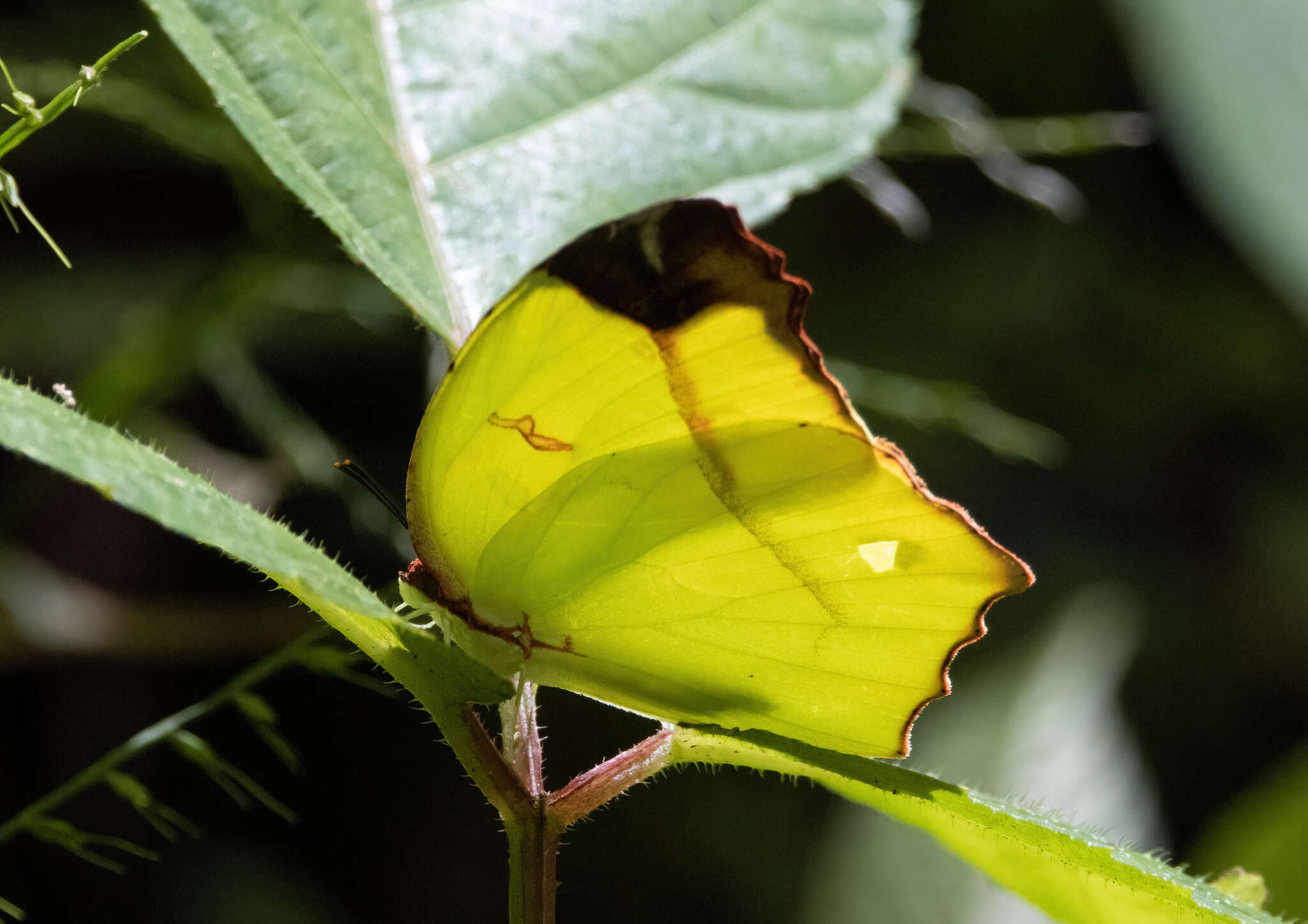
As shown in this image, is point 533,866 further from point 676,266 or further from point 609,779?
point 676,266

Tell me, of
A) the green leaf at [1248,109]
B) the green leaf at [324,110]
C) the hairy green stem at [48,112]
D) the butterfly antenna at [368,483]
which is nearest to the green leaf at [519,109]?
the green leaf at [324,110]

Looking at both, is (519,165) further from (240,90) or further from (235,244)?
(235,244)

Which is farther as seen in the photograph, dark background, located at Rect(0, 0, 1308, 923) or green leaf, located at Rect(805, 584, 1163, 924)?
dark background, located at Rect(0, 0, 1308, 923)

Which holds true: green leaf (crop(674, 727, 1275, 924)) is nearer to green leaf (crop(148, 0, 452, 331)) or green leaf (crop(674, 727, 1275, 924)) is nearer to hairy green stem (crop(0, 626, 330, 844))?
hairy green stem (crop(0, 626, 330, 844))

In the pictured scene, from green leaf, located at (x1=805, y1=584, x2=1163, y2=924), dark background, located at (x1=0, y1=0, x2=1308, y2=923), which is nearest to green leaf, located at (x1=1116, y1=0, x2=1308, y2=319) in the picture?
green leaf, located at (x1=805, y1=584, x2=1163, y2=924)

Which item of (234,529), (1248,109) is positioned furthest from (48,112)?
(1248,109)

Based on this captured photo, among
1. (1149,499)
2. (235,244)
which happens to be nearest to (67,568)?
(235,244)

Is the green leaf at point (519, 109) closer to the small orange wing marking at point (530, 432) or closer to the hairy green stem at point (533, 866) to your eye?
the small orange wing marking at point (530, 432)
